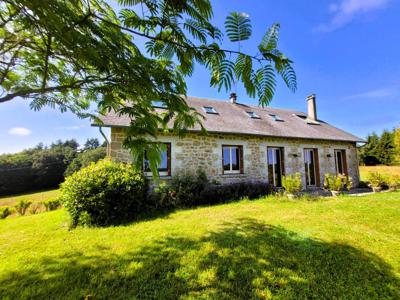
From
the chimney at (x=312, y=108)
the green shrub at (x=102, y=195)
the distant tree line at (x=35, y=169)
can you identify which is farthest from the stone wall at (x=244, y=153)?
the distant tree line at (x=35, y=169)

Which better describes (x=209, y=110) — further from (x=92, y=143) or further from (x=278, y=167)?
(x=92, y=143)

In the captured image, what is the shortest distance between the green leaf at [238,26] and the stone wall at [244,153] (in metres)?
5.98

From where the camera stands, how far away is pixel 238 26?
3.99 feet

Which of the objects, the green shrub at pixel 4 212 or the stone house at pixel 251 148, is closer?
the stone house at pixel 251 148

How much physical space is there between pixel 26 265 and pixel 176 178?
4967mm

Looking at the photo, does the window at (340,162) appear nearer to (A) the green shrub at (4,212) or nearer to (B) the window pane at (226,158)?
(B) the window pane at (226,158)

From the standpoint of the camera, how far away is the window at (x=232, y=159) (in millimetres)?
9156

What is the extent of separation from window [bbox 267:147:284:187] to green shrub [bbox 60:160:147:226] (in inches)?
272

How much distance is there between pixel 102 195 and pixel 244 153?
21.2 feet

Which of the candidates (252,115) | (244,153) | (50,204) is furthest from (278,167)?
(50,204)

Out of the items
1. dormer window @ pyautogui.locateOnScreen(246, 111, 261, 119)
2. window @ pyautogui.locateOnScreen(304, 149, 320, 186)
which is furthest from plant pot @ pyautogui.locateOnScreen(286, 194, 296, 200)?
dormer window @ pyautogui.locateOnScreen(246, 111, 261, 119)

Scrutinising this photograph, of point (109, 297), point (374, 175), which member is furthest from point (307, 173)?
point (109, 297)

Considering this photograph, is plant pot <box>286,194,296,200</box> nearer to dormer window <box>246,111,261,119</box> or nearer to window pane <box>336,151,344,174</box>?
dormer window <box>246,111,261,119</box>

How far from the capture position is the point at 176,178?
304 inches
